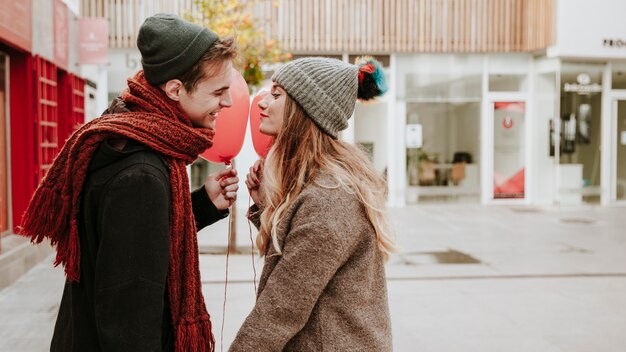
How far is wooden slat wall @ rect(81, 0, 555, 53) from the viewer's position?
15.9m

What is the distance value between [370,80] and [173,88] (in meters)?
0.77

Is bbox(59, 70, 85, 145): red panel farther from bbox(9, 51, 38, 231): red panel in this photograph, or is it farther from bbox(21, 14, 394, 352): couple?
bbox(21, 14, 394, 352): couple

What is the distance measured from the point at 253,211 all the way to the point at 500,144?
1553 cm

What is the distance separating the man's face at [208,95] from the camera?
190cm

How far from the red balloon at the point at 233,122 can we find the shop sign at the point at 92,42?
9968mm

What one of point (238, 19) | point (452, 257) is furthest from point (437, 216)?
point (238, 19)

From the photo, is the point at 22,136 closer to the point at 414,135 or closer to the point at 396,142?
the point at 396,142

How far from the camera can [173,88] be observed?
6.15 ft

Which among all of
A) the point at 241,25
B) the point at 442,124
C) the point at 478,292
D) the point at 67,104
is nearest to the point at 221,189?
the point at 478,292

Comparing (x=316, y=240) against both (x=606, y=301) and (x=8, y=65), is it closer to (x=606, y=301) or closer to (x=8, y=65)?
(x=606, y=301)

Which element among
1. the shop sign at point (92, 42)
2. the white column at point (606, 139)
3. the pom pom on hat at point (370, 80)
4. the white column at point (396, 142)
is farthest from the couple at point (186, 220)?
the white column at point (606, 139)

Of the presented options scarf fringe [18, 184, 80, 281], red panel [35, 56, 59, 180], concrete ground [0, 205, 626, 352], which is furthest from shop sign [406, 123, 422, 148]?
scarf fringe [18, 184, 80, 281]

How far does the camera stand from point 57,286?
24.6ft

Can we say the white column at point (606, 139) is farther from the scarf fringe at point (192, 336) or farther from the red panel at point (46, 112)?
the scarf fringe at point (192, 336)
